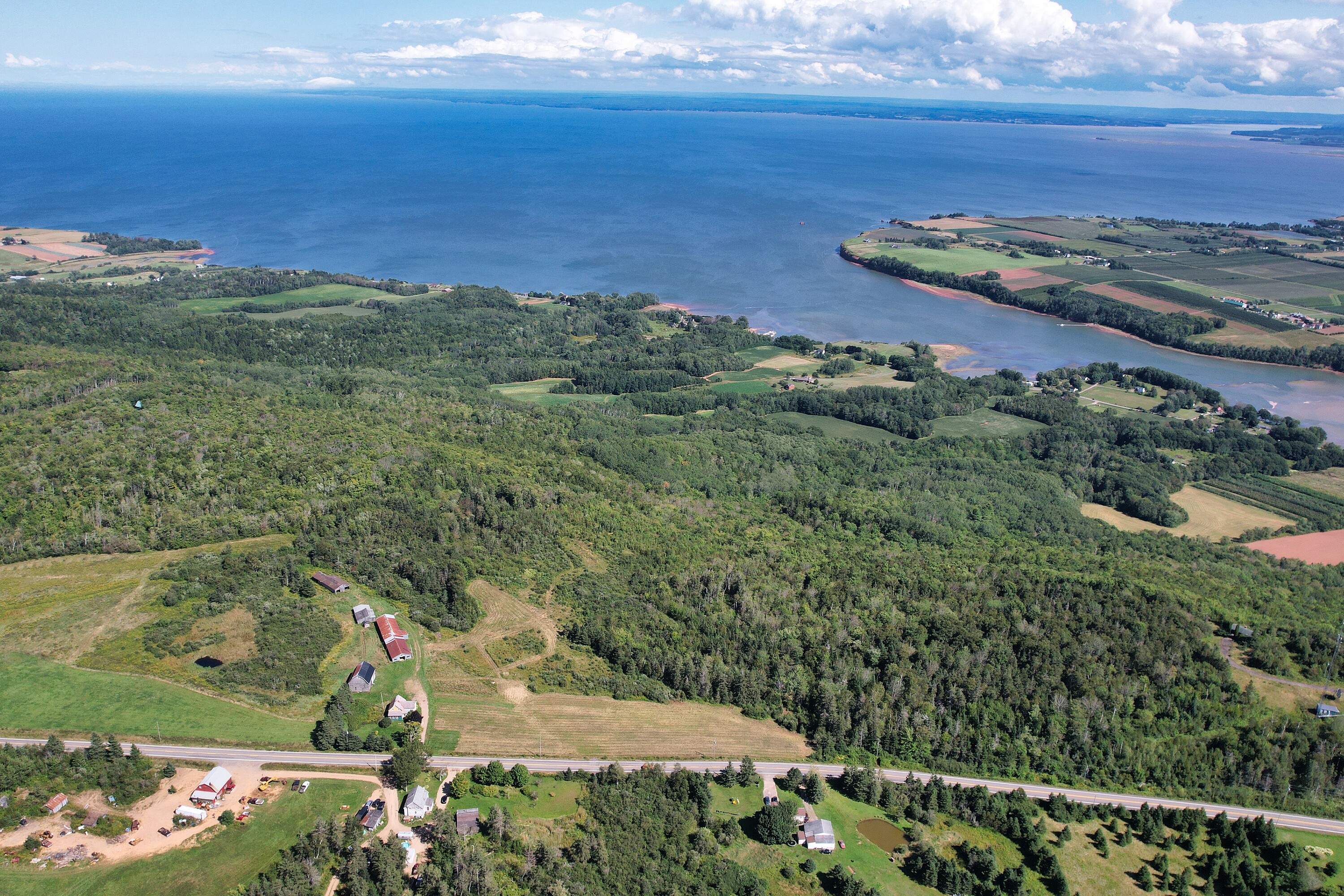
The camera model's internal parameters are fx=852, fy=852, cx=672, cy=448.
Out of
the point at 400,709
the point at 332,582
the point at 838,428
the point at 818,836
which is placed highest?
the point at 838,428

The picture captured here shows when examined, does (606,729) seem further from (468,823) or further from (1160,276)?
(1160,276)

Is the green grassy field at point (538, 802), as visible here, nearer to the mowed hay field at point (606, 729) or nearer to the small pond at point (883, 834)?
the mowed hay field at point (606, 729)

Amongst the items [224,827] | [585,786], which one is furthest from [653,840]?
[224,827]

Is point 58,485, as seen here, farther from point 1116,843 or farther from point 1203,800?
point 1203,800

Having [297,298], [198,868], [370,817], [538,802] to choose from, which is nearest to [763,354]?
[297,298]

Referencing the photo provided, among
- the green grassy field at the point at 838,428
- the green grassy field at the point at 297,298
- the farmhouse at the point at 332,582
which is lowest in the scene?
the farmhouse at the point at 332,582

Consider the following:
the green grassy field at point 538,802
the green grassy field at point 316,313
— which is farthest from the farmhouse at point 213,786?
the green grassy field at point 316,313
